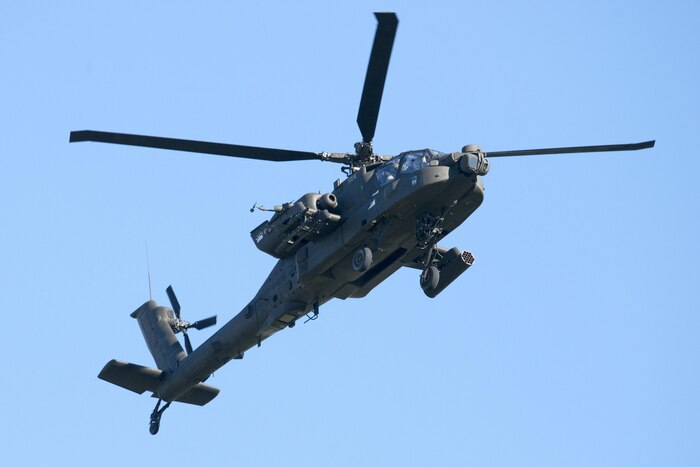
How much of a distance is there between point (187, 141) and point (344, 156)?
4118 millimetres

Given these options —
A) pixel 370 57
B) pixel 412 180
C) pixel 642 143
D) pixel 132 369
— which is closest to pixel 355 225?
pixel 412 180

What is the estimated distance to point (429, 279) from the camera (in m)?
31.0

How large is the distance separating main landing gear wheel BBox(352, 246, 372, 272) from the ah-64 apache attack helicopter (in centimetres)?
2

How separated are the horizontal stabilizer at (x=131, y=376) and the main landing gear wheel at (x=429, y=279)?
9877 millimetres

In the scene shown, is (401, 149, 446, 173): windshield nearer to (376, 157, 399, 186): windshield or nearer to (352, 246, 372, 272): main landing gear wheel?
(376, 157, 399, 186): windshield

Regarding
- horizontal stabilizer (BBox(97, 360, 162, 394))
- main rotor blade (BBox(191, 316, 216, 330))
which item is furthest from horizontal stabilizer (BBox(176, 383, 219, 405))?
main rotor blade (BBox(191, 316, 216, 330))

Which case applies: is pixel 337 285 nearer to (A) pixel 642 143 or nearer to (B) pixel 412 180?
(B) pixel 412 180

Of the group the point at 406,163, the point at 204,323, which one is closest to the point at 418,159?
the point at 406,163

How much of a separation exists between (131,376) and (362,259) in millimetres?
10158

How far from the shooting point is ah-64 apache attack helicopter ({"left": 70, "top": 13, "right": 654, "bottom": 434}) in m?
28.9

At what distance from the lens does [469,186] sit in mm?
29062

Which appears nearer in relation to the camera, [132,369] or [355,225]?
[355,225]

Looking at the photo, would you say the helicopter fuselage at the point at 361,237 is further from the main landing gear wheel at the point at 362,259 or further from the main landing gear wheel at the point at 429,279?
the main landing gear wheel at the point at 429,279

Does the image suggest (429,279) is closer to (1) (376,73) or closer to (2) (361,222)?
(2) (361,222)
